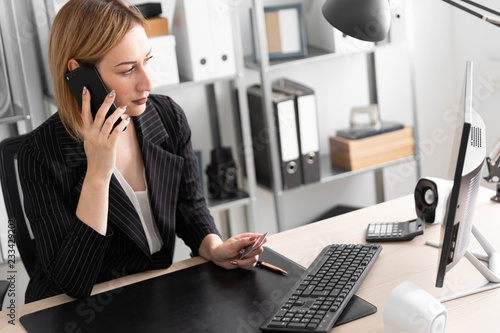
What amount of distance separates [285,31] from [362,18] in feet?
4.28

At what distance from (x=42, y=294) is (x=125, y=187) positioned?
0.34 m

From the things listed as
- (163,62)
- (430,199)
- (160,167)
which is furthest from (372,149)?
(160,167)

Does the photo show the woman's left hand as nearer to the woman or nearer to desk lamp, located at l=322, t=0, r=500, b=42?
the woman

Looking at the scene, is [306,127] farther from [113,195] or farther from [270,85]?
[113,195]

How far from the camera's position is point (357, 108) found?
2963 millimetres

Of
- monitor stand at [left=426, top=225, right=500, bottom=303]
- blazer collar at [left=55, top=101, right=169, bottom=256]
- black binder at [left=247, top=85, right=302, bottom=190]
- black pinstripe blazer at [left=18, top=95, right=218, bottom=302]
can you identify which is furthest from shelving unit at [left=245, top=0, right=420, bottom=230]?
monitor stand at [left=426, top=225, right=500, bottom=303]

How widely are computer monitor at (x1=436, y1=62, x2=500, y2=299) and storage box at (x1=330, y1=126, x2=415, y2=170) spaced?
1.50 m

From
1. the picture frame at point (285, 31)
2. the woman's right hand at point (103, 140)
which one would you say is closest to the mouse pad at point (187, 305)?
the woman's right hand at point (103, 140)

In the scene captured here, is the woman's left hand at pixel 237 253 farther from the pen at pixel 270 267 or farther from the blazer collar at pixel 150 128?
the blazer collar at pixel 150 128

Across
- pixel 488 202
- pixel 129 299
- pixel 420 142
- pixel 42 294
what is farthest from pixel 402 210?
pixel 420 142

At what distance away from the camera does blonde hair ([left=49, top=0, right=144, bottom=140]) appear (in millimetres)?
1489

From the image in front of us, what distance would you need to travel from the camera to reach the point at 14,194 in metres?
1.78

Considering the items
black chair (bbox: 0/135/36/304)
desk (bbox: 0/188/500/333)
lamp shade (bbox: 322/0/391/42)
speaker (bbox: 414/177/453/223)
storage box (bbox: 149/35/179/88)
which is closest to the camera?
desk (bbox: 0/188/500/333)

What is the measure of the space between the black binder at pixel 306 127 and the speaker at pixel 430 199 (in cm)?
103
